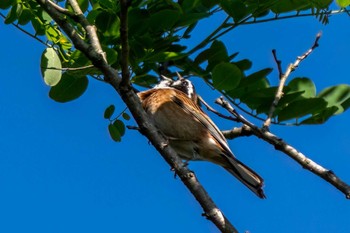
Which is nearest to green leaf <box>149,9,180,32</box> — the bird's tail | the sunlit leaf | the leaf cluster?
the leaf cluster

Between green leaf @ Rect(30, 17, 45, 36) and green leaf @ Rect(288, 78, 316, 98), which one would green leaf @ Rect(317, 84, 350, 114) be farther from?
green leaf @ Rect(30, 17, 45, 36)

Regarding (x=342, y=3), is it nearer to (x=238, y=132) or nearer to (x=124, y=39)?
(x=238, y=132)

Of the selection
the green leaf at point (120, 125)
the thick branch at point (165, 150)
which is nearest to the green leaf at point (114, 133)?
the green leaf at point (120, 125)

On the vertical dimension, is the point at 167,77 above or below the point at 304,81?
above

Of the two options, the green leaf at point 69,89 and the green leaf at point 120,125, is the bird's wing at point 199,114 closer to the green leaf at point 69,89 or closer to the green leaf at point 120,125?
the green leaf at point 120,125

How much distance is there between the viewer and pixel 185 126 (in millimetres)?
4289

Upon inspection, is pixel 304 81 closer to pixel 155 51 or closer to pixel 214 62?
pixel 214 62

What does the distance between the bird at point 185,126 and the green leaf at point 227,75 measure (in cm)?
78

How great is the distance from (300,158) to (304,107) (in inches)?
26.0

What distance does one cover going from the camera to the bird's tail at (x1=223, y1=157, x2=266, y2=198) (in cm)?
344

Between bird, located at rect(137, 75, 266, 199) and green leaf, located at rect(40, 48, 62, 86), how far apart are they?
1.12 metres

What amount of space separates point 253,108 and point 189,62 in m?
0.40

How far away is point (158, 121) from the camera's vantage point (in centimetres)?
415

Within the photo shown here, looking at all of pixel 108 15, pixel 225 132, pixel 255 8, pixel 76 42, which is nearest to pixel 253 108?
pixel 225 132
